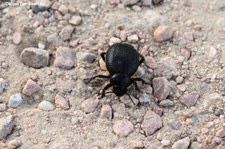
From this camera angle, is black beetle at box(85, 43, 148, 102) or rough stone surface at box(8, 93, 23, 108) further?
black beetle at box(85, 43, 148, 102)

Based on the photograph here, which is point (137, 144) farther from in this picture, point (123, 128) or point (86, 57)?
point (86, 57)

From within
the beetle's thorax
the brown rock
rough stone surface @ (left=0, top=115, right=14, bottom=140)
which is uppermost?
the beetle's thorax

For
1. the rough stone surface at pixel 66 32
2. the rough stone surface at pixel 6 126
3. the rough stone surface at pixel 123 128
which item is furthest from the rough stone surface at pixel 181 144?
the rough stone surface at pixel 66 32

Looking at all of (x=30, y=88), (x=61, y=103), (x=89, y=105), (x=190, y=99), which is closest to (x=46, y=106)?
(x=61, y=103)

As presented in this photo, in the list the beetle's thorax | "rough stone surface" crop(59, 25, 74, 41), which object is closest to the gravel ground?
"rough stone surface" crop(59, 25, 74, 41)

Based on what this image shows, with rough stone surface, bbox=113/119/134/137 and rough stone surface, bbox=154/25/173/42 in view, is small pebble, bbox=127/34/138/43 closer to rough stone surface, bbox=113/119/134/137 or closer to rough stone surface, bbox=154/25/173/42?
rough stone surface, bbox=154/25/173/42

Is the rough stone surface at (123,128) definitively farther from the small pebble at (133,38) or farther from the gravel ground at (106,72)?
the small pebble at (133,38)

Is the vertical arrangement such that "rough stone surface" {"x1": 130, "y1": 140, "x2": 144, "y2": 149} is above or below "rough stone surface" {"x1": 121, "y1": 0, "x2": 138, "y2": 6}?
below
